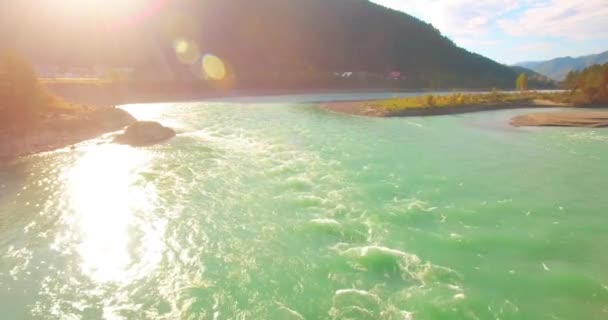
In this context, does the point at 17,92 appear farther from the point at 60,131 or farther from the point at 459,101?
the point at 459,101

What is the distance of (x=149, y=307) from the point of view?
31.6 ft

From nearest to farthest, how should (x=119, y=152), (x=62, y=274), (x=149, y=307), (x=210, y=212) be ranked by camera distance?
(x=149, y=307) < (x=62, y=274) < (x=210, y=212) < (x=119, y=152)

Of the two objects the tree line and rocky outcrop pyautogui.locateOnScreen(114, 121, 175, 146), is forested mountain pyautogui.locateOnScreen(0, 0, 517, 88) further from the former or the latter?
the tree line

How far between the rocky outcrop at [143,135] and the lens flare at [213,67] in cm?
7160

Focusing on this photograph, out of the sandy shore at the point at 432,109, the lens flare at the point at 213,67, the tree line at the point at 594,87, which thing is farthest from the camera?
the lens flare at the point at 213,67

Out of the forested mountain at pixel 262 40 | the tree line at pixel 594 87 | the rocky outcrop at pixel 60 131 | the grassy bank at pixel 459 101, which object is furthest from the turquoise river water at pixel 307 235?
the forested mountain at pixel 262 40

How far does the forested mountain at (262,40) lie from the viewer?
372ft

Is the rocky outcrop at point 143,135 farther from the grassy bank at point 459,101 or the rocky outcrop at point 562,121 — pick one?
the rocky outcrop at point 562,121

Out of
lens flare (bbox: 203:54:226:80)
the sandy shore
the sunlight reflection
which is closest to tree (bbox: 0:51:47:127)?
the sunlight reflection

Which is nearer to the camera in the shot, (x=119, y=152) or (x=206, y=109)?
(x=119, y=152)

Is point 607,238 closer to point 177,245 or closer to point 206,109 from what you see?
point 177,245

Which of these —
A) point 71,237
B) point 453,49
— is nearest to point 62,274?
point 71,237

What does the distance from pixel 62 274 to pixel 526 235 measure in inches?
650

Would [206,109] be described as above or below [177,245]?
above
